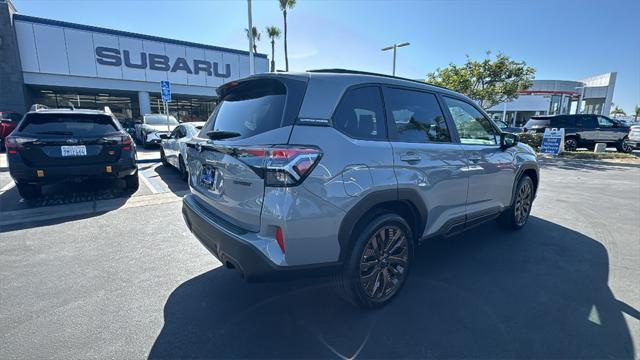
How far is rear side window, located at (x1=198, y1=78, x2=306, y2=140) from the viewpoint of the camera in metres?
2.16

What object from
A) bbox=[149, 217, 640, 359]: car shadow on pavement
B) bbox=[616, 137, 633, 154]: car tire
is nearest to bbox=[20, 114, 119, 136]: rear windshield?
bbox=[149, 217, 640, 359]: car shadow on pavement

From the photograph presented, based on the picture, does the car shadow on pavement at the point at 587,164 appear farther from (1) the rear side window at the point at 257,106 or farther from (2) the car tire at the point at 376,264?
(1) the rear side window at the point at 257,106

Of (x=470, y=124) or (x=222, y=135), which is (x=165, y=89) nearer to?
(x=222, y=135)

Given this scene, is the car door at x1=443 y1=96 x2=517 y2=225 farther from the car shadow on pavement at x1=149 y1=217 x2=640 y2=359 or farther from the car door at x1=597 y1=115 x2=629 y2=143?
the car door at x1=597 y1=115 x2=629 y2=143

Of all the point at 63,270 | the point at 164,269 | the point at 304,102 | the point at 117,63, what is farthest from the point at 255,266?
the point at 117,63

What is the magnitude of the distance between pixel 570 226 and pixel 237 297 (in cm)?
504

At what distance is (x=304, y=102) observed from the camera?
2.15 meters

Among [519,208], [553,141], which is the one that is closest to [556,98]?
[553,141]

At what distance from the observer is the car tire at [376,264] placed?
2352mm

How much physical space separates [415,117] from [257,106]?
1.47m

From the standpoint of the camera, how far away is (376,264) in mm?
2559

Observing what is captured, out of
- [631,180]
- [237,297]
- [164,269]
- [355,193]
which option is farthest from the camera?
[631,180]

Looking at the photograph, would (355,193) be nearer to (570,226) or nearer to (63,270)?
(63,270)

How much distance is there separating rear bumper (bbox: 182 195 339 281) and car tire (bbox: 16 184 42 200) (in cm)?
496
